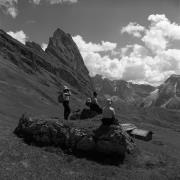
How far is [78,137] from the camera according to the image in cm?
2373

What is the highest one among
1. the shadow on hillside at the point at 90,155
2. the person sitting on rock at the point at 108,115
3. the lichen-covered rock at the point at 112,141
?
the person sitting on rock at the point at 108,115

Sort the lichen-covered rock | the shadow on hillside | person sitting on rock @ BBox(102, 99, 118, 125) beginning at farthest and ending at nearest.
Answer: person sitting on rock @ BBox(102, 99, 118, 125) < the lichen-covered rock < the shadow on hillside

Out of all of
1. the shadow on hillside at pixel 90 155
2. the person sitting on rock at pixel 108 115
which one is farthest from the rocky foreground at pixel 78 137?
the person sitting on rock at pixel 108 115

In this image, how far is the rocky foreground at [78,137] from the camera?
23391 millimetres

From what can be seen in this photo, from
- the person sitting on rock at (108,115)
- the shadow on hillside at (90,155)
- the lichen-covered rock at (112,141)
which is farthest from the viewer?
the person sitting on rock at (108,115)

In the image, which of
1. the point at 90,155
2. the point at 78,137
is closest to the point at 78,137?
the point at 78,137

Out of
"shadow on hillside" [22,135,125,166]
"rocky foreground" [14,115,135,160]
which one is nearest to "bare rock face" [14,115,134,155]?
"rocky foreground" [14,115,135,160]

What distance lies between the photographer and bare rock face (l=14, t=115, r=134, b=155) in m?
23.4

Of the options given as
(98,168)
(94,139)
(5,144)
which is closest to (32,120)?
(5,144)

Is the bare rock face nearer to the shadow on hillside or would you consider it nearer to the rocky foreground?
the rocky foreground

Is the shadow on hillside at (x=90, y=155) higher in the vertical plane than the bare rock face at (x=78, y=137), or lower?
lower

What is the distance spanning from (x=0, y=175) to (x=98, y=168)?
6964 millimetres

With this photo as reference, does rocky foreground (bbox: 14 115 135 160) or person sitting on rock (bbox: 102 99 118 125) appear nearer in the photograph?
rocky foreground (bbox: 14 115 135 160)

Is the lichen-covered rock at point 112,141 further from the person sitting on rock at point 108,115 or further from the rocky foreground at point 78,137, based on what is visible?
the person sitting on rock at point 108,115
